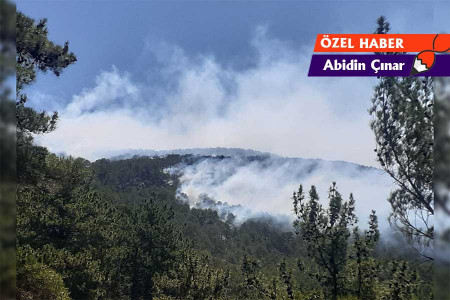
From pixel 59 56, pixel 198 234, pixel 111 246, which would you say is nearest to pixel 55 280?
pixel 59 56

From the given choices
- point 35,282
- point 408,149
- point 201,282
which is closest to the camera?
point 408,149

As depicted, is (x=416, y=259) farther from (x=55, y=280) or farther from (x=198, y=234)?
(x=198, y=234)

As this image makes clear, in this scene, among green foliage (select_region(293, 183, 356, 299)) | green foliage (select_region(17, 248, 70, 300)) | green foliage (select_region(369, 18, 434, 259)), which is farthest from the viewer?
green foliage (select_region(17, 248, 70, 300))

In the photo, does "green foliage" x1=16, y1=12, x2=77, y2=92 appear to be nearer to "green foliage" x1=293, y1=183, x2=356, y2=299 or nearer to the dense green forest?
the dense green forest

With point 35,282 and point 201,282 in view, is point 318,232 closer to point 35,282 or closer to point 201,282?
point 201,282

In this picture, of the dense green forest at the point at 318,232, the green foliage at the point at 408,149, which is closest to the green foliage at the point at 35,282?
the dense green forest at the point at 318,232

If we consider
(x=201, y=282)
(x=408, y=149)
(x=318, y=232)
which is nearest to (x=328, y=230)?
(x=318, y=232)

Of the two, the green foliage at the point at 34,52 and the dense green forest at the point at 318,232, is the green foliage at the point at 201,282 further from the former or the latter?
the green foliage at the point at 34,52

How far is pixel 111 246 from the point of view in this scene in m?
26.7

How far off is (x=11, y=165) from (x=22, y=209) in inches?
545

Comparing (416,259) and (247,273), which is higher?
(416,259)

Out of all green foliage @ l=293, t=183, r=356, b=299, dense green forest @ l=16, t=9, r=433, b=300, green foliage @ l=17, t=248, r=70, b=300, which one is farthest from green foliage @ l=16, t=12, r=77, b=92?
green foliage @ l=293, t=183, r=356, b=299

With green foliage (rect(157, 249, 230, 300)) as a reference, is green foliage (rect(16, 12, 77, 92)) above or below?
above

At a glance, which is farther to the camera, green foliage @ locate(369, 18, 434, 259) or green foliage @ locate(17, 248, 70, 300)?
green foliage @ locate(17, 248, 70, 300)
